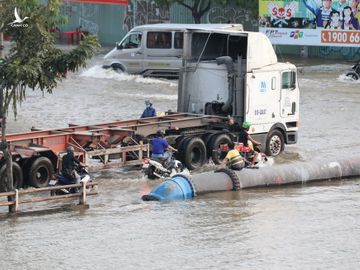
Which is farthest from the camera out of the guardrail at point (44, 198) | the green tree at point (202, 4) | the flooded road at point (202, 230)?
the green tree at point (202, 4)

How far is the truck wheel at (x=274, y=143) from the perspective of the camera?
2503 centimetres

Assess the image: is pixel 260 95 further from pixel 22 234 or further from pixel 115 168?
pixel 22 234

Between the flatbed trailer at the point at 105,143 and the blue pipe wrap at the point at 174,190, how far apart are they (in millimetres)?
2030

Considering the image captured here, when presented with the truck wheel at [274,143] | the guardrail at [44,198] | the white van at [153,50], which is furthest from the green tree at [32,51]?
the white van at [153,50]

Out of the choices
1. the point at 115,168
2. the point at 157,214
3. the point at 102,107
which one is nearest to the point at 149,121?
the point at 115,168

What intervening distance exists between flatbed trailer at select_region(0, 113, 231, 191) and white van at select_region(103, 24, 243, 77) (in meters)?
14.6

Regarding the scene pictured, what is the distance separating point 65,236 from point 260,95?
928cm

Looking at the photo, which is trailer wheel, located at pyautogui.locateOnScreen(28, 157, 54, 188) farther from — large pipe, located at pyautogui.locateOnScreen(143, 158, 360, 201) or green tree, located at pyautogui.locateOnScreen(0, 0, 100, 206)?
green tree, located at pyautogui.locateOnScreen(0, 0, 100, 206)

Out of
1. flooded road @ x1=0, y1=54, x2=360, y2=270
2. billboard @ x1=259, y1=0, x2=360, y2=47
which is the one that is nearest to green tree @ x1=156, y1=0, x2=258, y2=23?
billboard @ x1=259, y1=0, x2=360, y2=47

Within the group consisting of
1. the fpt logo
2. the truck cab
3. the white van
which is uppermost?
the fpt logo

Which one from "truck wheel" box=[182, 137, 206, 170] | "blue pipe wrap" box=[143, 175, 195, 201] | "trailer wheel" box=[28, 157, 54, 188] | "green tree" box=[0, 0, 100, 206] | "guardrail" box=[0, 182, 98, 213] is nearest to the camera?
"green tree" box=[0, 0, 100, 206]

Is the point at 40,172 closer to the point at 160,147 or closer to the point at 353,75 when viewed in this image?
the point at 160,147

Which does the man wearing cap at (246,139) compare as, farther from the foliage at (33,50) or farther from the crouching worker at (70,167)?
the foliage at (33,50)

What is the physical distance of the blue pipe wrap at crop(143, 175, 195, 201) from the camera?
774 inches
